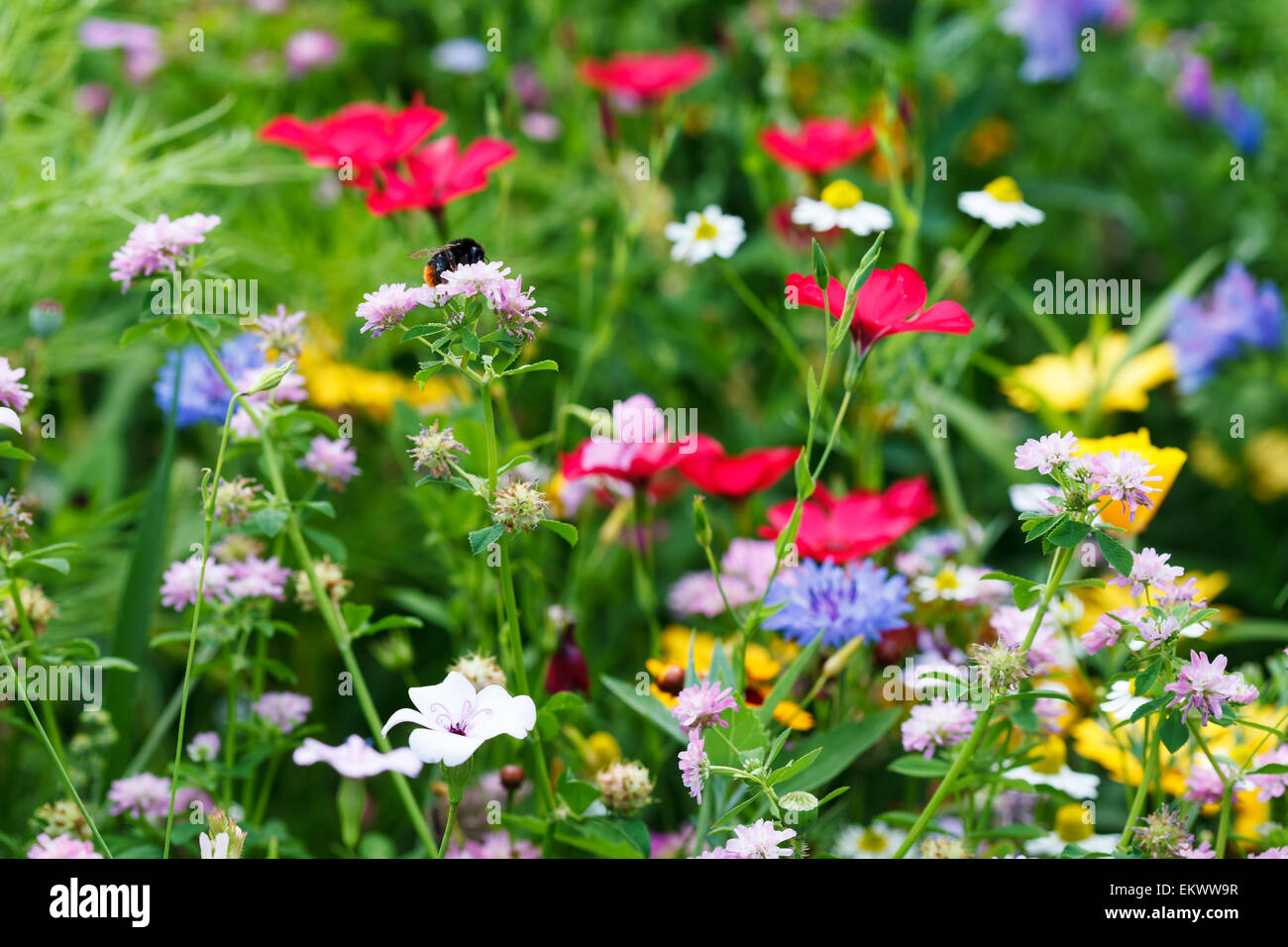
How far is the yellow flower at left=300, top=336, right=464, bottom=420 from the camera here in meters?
1.04

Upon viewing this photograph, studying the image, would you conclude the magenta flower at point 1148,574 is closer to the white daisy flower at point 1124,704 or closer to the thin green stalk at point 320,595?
the white daisy flower at point 1124,704

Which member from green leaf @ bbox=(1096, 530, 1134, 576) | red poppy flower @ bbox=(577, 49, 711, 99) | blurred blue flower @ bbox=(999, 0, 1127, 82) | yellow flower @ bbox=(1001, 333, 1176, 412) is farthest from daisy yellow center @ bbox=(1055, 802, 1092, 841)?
blurred blue flower @ bbox=(999, 0, 1127, 82)

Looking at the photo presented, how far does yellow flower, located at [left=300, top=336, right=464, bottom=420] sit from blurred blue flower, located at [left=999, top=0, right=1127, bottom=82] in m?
0.81

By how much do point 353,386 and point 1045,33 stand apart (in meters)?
0.94

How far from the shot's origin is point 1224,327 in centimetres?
116

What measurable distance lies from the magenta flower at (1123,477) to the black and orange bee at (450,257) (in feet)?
1.11

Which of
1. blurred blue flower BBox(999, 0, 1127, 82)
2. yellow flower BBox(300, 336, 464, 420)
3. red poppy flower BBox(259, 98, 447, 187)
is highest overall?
blurred blue flower BBox(999, 0, 1127, 82)

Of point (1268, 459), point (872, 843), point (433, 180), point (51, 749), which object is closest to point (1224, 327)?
point (1268, 459)

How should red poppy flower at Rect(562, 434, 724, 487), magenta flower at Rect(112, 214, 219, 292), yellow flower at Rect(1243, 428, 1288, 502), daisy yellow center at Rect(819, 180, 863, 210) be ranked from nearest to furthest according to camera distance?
1. magenta flower at Rect(112, 214, 219, 292)
2. red poppy flower at Rect(562, 434, 724, 487)
3. daisy yellow center at Rect(819, 180, 863, 210)
4. yellow flower at Rect(1243, 428, 1288, 502)

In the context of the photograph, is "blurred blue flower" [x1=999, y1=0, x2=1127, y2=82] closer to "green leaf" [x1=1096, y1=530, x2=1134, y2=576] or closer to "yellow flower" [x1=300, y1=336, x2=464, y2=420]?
"yellow flower" [x1=300, y1=336, x2=464, y2=420]

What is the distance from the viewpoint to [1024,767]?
748mm

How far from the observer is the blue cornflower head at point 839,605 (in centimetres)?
70
